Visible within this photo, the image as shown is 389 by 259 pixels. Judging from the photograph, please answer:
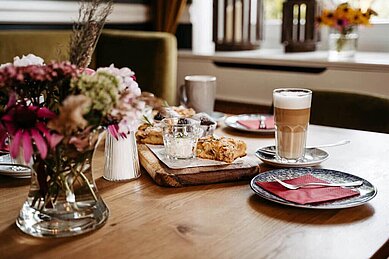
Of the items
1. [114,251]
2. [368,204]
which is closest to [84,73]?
[114,251]

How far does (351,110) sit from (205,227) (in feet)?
3.42

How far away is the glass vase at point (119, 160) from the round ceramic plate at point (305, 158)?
11.4 inches

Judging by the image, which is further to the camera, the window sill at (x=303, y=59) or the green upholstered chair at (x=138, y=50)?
the green upholstered chair at (x=138, y=50)

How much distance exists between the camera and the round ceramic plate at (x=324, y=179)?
3.16 feet

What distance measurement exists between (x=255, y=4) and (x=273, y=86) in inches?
21.4

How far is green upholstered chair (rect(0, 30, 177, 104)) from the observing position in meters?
2.63

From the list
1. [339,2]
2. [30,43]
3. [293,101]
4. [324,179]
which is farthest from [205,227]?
[339,2]

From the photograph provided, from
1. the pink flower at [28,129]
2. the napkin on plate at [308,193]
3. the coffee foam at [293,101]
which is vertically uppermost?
the pink flower at [28,129]

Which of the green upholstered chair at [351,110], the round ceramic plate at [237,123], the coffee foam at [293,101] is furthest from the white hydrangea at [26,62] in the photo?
the green upholstered chair at [351,110]

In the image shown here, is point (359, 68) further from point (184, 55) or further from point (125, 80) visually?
point (125, 80)

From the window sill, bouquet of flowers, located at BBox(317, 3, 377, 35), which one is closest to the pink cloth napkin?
the window sill

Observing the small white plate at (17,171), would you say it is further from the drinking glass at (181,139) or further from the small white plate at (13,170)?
the drinking glass at (181,139)

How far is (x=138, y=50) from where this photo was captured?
9.18 ft

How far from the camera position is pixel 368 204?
1.00 metres
